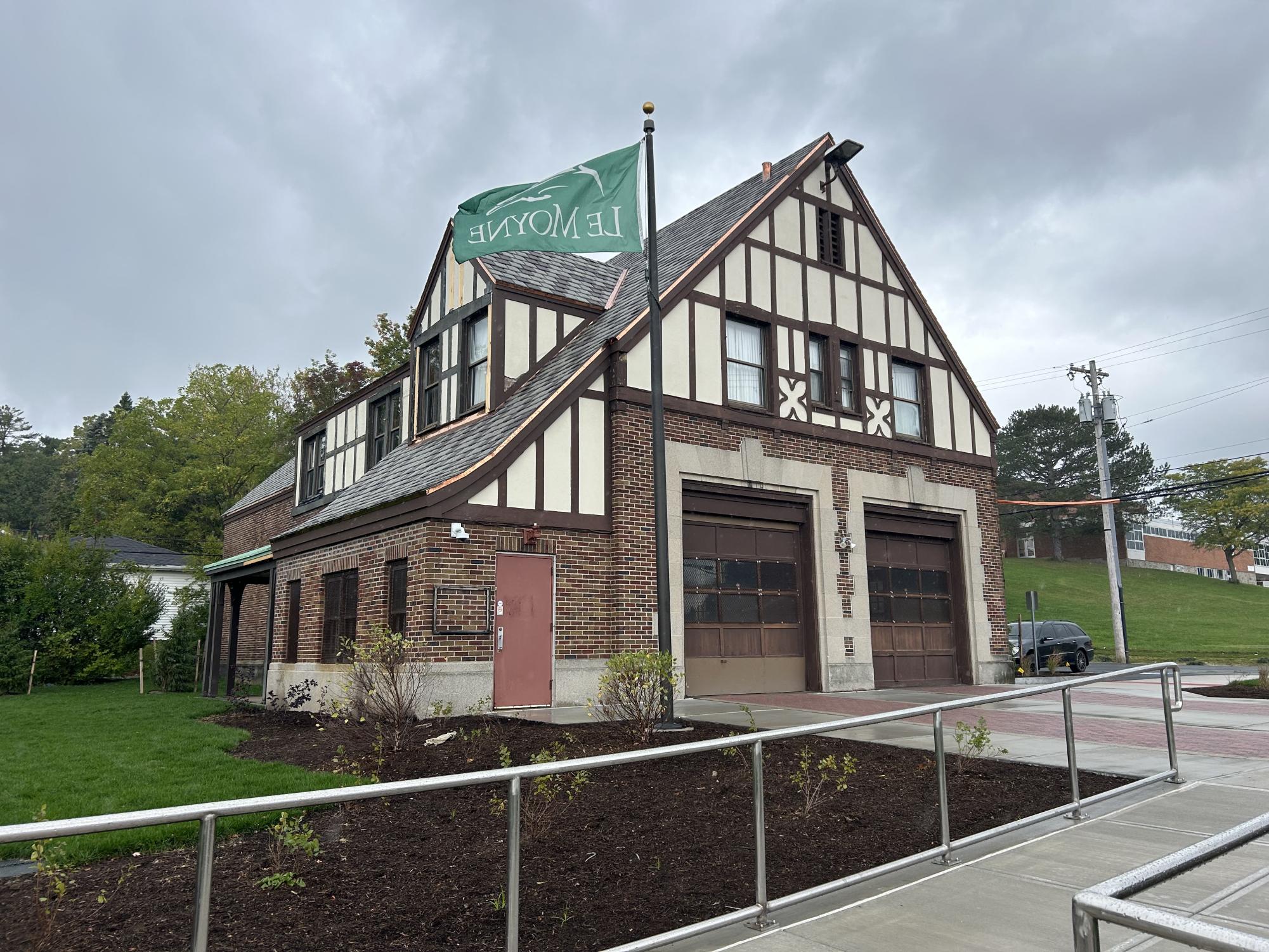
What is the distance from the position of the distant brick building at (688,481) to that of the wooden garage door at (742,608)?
0.04 metres

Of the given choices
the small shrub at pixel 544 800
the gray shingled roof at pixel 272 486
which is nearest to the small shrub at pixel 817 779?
the small shrub at pixel 544 800

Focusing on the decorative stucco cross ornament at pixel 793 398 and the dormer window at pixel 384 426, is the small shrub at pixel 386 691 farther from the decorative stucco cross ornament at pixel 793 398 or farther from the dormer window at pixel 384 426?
the dormer window at pixel 384 426

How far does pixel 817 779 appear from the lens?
243 inches

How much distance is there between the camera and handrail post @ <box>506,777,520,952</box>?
12.5 feet

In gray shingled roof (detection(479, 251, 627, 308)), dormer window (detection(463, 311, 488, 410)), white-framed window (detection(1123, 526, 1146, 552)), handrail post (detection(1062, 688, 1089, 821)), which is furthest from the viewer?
white-framed window (detection(1123, 526, 1146, 552))

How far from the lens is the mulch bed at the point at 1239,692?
15.5 m

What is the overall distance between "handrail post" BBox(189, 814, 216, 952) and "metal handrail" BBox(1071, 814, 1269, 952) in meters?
2.63

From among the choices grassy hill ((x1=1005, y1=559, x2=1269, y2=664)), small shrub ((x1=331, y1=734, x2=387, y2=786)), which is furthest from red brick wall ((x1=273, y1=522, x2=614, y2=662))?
grassy hill ((x1=1005, y1=559, x2=1269, y2=664))

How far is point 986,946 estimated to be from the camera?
4.15m

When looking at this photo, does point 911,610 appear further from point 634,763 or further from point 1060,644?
point 634,763

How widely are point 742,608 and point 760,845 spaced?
11.3 m

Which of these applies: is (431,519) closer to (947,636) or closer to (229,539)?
(947,636)

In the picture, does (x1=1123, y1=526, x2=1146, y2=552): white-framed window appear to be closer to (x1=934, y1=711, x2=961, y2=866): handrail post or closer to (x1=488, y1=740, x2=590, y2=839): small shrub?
(x1=934, y1=711, x2=961, y2=866): handrail post

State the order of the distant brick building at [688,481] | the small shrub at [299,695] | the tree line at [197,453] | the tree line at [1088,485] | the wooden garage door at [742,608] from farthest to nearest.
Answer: the tree line at [1088,485], the tree line at [197,453], the wooden garage door at [742,608], the small shrub at [299,695], the distant brick building at [688,481]
